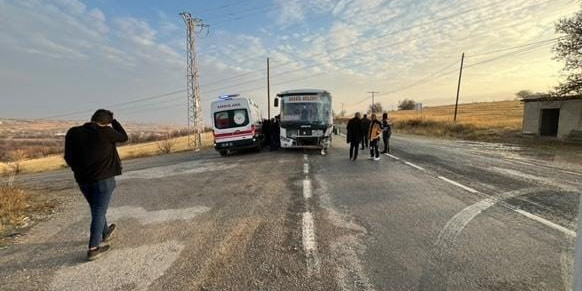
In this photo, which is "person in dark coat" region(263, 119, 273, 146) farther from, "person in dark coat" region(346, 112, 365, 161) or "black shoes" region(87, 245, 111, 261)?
"black shoes" region(87, 245, 111, 261)

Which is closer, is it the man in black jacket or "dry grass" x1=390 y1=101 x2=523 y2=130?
the man in black jacket

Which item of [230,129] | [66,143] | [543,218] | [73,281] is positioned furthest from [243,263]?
[230,129]

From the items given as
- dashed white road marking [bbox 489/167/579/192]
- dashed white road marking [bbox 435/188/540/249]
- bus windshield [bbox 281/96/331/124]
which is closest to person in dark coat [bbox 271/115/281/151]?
bus windshield [bbox 281/96/331/124]

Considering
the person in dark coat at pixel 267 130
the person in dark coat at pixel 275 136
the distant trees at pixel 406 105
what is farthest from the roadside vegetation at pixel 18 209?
the distant trees at pixel 406 105

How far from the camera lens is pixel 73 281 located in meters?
3.71

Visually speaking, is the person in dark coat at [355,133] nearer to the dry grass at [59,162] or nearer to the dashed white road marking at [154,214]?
the dashed white road marking at [154,214]

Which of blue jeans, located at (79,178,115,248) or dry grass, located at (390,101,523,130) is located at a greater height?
dry grass, located at (390,101,523,130)

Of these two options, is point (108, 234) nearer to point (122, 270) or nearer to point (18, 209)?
point (122, 270)

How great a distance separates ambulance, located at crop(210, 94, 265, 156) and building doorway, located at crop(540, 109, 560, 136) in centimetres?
2431

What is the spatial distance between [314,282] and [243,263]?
92cm

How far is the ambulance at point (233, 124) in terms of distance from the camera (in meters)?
17.3

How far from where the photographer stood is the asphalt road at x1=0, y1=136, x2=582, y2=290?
140 inches

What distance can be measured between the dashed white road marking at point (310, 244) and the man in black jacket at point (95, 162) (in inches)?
102

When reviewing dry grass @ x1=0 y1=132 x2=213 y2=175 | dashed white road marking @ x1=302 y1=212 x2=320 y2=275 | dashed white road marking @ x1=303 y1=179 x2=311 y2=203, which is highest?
dashed white road marking @ x1=302 y1=212 x2=320 y2=275
